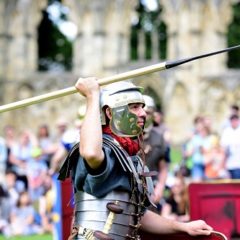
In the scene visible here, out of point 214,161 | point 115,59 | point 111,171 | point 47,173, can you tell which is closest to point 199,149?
point 214,161

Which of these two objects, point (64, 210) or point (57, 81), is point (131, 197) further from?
point (57, 81)

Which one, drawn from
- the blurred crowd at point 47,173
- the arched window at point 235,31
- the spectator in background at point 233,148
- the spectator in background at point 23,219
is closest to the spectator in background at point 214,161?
the blurred crowd at point 47,173

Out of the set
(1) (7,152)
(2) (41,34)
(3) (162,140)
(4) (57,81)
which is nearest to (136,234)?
(3) (162,140)

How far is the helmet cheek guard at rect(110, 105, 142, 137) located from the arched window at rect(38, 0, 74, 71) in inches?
1441

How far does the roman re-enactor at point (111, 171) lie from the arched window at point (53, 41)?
36.6 meters

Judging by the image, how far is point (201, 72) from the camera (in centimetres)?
3212

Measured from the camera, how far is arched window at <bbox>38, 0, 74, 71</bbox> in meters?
42.1

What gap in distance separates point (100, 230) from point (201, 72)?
27.5 metres

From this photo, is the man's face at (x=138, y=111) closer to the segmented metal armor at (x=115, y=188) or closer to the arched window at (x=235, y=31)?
the segmented metal armor at (x=115, y=188)

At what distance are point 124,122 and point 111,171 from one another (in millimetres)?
320

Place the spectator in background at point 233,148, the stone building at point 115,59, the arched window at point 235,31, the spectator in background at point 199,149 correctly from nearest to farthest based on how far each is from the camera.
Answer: the spectator in background at point 233,148 < the spectator in background at point 199,149 < the stone building at point 115,59 < the arched window at point 235,31

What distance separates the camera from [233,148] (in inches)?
526

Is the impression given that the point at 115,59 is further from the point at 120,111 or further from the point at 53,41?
the point at 120,111

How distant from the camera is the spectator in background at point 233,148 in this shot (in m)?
13.3
